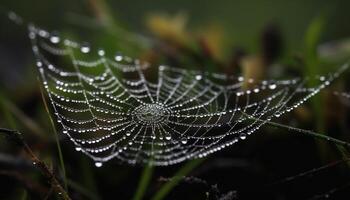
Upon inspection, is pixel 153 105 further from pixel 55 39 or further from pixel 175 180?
pixel 55 39

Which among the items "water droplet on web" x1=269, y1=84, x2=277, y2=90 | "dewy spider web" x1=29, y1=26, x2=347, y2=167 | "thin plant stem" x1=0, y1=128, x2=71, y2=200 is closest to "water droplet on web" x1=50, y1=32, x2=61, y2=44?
"dewy spider web" x1=29, y1=26, x2=347, y2=167

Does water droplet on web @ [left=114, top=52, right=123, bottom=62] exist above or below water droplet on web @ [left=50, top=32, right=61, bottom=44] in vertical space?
below

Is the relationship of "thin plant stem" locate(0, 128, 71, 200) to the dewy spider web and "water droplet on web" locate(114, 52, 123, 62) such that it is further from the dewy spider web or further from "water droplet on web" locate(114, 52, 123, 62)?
"water droplet on web" locate(114, 52, 123, 62)

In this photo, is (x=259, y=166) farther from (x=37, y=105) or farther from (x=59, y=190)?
(x=37, y=105)

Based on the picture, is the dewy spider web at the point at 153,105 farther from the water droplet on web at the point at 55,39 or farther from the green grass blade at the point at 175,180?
the water droplet on web at the point at 55,39

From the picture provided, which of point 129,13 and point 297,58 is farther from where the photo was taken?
point 129,13

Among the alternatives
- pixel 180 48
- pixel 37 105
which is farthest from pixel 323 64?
pixel 37 105

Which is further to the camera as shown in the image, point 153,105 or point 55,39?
point 55,39

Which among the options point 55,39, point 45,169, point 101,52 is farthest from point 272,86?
point 55,39
